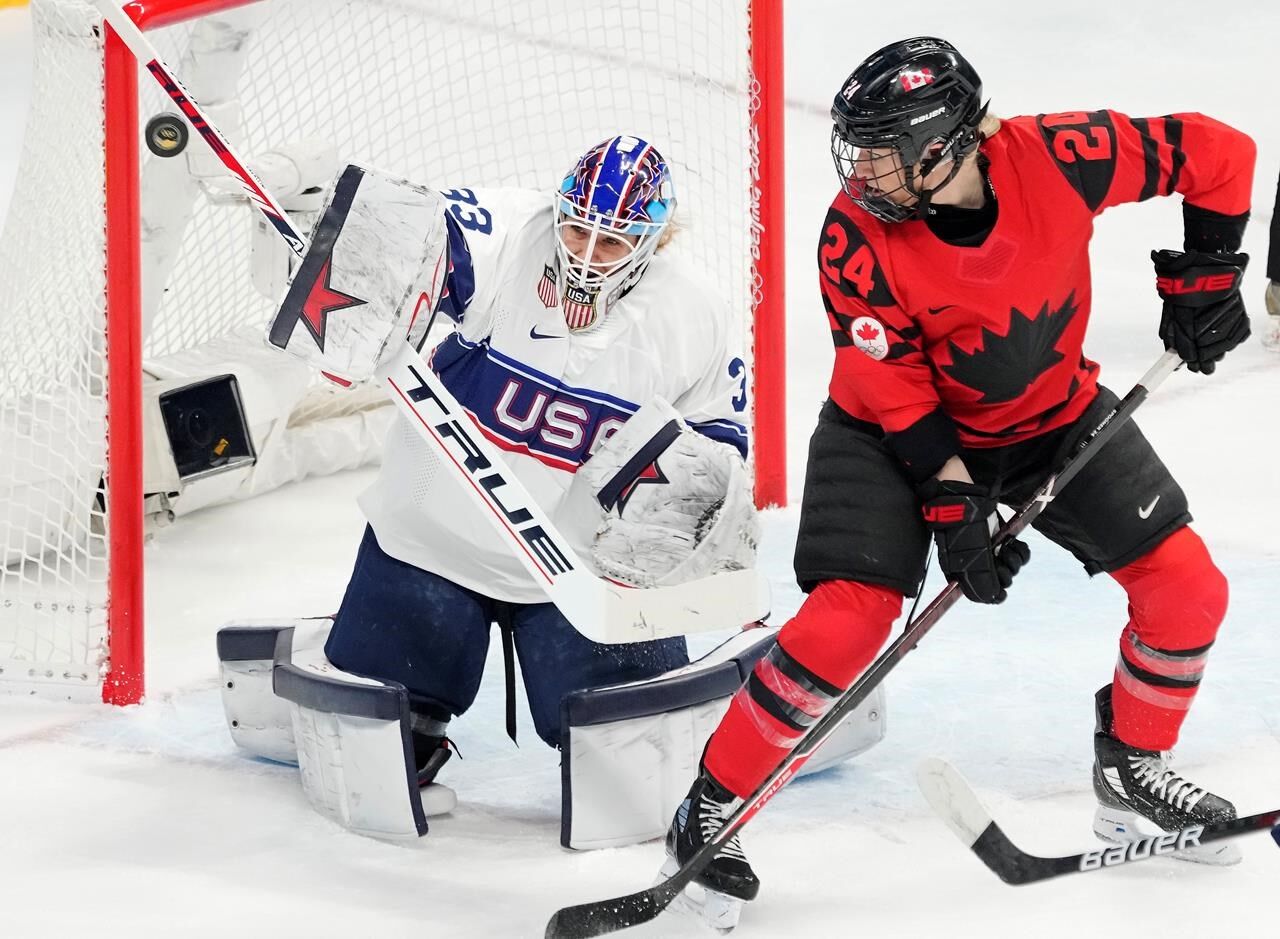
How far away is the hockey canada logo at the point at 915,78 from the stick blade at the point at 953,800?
852mm

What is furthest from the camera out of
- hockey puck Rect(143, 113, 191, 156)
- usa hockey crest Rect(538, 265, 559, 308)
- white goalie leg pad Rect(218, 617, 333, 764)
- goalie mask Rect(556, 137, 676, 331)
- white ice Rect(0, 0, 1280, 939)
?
hockey puck Rect(143, 113, 191, 156)

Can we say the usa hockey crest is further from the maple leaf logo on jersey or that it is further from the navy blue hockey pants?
the maple leaf logo on jersey

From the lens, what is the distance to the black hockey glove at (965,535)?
2131 mm

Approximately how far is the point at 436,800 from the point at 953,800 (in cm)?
77

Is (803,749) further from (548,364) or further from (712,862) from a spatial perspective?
(548,364)

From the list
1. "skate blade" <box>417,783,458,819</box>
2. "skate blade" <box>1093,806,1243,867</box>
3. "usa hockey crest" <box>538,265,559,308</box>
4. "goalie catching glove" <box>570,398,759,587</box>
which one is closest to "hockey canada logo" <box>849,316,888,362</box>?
"goalie catching glove" <box>570,398,759,587</box>

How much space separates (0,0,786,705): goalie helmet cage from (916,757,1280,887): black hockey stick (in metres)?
0.92

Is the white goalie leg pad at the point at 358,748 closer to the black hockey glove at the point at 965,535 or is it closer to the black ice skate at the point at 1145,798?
the black hockey glove at the point at 965,535

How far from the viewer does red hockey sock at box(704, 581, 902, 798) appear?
218 cm

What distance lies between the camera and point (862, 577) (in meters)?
2.18

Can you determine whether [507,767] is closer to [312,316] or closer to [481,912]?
[481,912]

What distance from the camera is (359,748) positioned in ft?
8.13

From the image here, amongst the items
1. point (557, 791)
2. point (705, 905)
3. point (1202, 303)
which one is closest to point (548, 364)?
point (557, 791)

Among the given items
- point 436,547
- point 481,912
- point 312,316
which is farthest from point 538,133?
point 481,912
